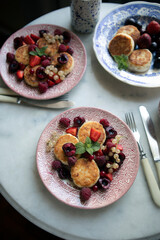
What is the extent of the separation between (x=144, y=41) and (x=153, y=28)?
0.14 metres

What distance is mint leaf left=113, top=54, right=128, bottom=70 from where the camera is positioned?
4.44 feet

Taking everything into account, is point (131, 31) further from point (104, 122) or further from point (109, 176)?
point (109, 176)

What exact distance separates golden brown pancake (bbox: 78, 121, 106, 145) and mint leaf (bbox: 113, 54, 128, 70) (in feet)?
1.31

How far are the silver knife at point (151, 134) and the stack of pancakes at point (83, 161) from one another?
0.24m

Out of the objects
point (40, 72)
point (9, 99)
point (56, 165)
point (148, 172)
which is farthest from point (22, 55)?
point (148, 172)

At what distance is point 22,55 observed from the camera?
135cm

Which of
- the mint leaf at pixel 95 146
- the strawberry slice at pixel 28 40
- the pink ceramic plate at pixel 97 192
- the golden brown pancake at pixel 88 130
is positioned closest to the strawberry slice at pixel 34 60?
the strawberry slice at pixel 28 40

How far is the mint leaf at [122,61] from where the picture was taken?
1.35 m

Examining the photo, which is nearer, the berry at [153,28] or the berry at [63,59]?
the berry at [63,59]

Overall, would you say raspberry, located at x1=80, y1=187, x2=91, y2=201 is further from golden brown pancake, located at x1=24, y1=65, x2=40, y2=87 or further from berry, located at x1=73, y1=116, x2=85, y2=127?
golden brown pancake, located at x1=24, y1=65, x2=40, y2=87

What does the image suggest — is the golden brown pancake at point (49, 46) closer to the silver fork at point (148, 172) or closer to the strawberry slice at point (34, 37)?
the strawberry slice at point (34, 37)

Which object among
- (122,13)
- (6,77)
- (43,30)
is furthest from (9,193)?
(122,13)

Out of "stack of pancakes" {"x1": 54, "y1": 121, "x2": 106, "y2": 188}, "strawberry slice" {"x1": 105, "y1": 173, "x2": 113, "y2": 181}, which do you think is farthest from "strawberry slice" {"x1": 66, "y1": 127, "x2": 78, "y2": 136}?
"strawberry slice" {"x1": 105, "y1": 173, "x2": 113, "y2": 181}

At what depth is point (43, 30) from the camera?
143 cm
